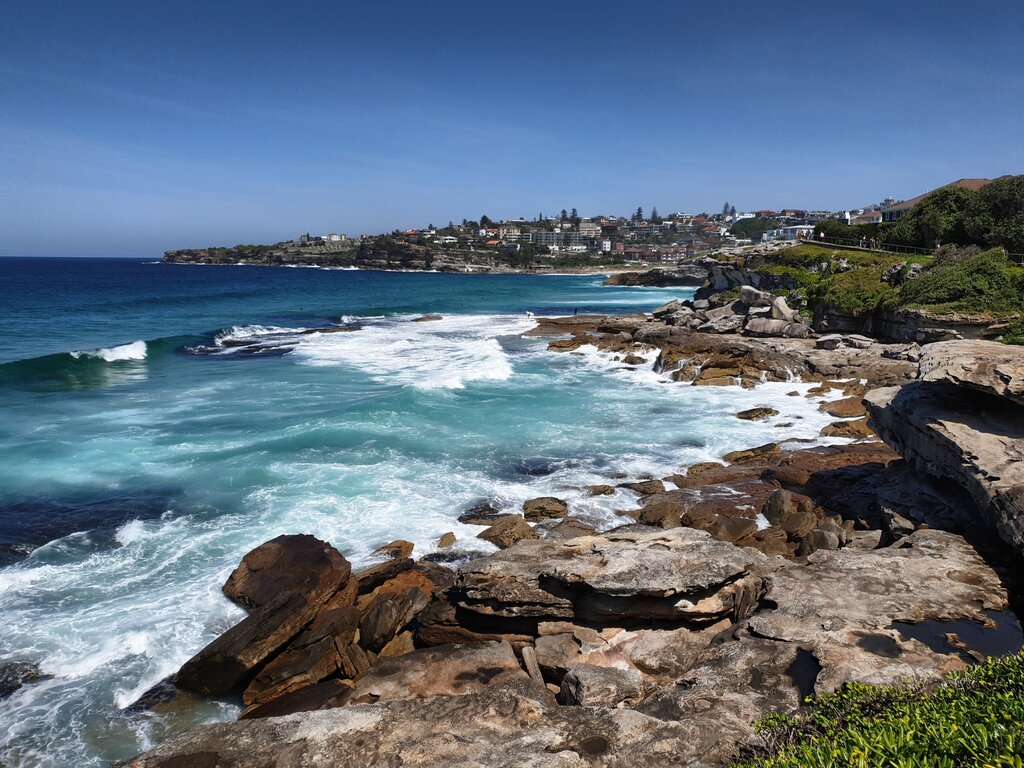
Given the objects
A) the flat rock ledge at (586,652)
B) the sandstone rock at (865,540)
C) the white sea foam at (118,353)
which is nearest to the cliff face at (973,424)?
the flat rock ledge at (586,652)

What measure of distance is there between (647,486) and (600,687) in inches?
353

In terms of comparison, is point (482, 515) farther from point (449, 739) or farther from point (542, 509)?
point (449, 739)

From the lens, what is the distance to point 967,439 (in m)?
11.6

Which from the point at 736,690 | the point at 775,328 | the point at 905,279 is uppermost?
the point at 905,279

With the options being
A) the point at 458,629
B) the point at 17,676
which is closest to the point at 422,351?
the point at 458,629

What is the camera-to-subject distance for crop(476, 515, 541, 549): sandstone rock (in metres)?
14.0

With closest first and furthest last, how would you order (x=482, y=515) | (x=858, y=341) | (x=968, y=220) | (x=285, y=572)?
(x=285, y=572) → (x=482, y=515) → (x=858, y=341) → (x=968, y=220)

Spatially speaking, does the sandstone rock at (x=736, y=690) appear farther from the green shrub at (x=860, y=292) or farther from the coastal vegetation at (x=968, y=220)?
the coastal vegetation at (x=968, y=220)

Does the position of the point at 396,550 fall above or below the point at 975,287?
below

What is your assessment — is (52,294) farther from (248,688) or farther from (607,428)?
(248,688)

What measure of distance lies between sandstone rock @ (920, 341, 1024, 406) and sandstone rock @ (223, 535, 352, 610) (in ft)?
38.9

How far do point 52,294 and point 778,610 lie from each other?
9807 centimetres

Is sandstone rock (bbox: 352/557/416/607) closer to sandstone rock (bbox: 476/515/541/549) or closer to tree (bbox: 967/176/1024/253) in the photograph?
sandstone rock (bbox: 476/515/541/549)

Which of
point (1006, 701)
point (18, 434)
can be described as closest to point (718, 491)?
point (1006, 701)
